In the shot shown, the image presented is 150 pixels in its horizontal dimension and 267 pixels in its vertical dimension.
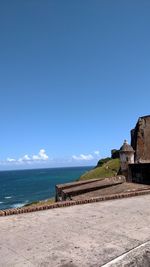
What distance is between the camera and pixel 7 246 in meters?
7.48

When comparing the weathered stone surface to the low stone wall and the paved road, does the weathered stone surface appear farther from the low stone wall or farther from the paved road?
the paved road

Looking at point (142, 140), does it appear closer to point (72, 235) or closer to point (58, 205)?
point (58, 205)

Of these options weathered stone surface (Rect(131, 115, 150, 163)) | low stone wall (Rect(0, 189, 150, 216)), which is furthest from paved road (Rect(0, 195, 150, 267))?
weathered stone surface (Rect(131, 115, 150, 163))

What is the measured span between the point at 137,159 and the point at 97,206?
1862 cm

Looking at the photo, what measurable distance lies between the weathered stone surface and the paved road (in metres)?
19.4

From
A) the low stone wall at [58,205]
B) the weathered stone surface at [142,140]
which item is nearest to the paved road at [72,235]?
the low stone wall at [58,205]

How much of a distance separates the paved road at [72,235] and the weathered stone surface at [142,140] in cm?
1941

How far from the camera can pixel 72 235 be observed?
836 centimetres

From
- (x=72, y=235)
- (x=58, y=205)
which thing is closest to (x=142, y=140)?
(x=58, y=205)

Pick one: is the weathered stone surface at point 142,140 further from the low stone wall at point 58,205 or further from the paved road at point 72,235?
the paved road at point 72,235

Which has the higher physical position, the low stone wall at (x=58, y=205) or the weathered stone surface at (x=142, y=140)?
the weathered stone surface at (x=142, y=140)

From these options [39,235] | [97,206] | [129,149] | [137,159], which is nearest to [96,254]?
[39,235]

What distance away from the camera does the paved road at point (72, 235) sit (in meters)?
6.81

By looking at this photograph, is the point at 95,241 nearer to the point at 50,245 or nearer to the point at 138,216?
the point at 50,245
